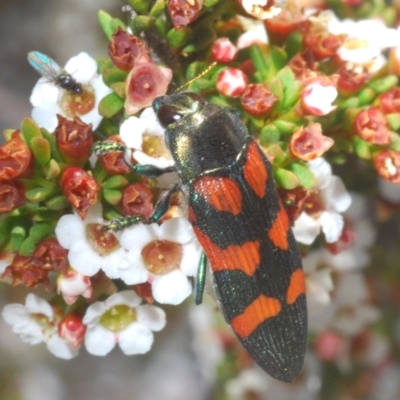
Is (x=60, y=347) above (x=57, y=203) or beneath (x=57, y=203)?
beneath

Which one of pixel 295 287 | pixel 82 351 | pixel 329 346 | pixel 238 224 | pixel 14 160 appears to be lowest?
pixel 82 351

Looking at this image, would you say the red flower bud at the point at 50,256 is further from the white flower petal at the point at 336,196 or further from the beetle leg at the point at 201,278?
the white flower petal at the point at 336,196

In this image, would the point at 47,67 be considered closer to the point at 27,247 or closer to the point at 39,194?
the point at 39,194

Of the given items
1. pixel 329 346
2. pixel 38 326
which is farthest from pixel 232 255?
pixel 329 346

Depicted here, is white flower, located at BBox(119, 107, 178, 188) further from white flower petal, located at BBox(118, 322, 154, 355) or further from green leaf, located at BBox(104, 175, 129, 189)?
white flower petal, located at BBox(118, 322, 154, 355)

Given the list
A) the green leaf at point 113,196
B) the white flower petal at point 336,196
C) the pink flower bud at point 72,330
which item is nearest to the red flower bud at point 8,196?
the green leaf at point 113,196

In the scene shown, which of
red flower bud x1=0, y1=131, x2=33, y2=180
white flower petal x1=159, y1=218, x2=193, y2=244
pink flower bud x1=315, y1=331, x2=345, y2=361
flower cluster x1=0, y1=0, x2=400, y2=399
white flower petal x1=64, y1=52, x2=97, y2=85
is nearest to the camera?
red flower bud x1=0, y1=131, x2=33, y2=180

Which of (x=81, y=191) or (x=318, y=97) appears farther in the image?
(x=318, y=97)

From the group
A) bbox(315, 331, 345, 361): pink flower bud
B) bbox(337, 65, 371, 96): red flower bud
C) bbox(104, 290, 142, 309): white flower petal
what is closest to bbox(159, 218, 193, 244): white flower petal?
bbox(104, 290, 142, 309): white flower petal
